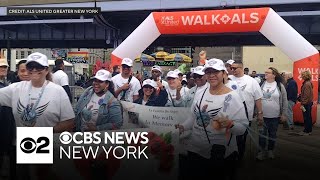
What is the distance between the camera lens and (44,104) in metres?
3.30

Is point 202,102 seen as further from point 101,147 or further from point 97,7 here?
point 97,7

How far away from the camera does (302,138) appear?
9.16 metres

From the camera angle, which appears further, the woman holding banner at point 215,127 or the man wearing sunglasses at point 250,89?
the man wearing sunglasses at point 250,89

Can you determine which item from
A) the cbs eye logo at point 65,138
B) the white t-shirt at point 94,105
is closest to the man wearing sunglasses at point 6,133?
the cbs eye logo at point 65,138

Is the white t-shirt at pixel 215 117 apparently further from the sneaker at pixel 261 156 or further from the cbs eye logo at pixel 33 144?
the sneaker at pixel 261 156

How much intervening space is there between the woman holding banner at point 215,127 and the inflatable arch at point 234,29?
20.8 feet

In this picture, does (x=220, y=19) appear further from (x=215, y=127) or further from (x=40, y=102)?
(x=40, y=102)

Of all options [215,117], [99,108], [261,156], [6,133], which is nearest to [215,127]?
[215,117]

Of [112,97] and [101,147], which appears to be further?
[112,97]

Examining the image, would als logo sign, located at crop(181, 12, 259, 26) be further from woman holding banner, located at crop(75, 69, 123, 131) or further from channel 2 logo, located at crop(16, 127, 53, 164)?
channel 2 logo, located at crop(16, 127, 53, 164)

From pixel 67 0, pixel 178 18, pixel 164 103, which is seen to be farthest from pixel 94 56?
pixel 164 103

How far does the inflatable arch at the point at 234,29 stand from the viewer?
9789 mm

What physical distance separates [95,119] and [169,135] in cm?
70

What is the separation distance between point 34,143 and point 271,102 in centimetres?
443
